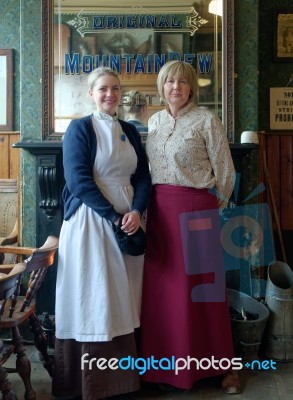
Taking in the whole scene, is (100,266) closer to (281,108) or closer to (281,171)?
(281,171)

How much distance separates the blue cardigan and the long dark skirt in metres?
0.59

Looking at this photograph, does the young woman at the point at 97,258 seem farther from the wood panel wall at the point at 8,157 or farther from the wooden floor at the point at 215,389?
the wood panel wall at the point at 8,157

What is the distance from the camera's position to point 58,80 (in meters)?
2.76

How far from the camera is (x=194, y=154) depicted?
6.90 feet

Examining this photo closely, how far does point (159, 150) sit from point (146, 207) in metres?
0.29

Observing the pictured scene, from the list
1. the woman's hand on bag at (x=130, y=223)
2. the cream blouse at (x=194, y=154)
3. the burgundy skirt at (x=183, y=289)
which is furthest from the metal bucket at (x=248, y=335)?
the woman's hand on bag at (x=130, y=223)

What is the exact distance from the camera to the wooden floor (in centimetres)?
216

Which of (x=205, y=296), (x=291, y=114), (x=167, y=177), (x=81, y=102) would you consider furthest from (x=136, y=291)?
(x=291, y=114)

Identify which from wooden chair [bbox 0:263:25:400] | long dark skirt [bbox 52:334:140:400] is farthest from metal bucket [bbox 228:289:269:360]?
wooden chair [bbox 0:263:25:400]

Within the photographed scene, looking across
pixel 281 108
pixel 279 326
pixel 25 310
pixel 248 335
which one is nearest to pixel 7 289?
pixel 25 310

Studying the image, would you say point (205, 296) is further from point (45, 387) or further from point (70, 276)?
point (45, 387)

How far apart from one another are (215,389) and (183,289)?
0.57 meters

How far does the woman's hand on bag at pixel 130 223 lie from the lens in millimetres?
1953

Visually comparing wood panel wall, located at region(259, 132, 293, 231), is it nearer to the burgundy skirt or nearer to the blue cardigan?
the burgundy skirt
